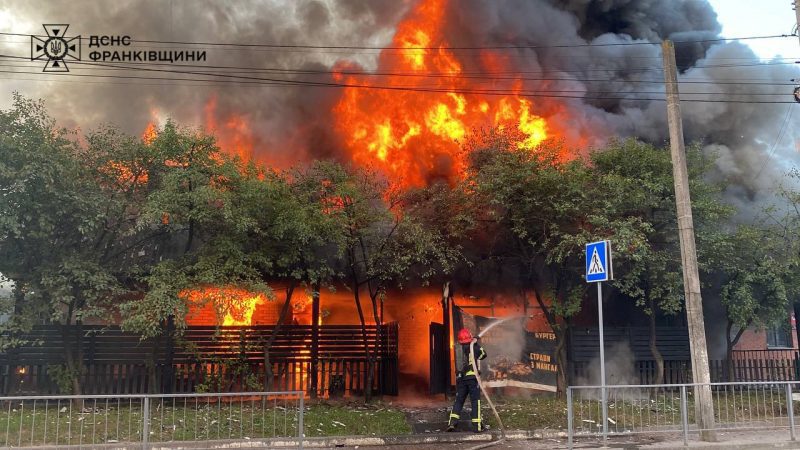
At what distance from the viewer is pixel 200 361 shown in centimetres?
1255

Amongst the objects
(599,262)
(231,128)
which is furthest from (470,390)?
(231,128)

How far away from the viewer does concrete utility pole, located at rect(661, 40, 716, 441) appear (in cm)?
890

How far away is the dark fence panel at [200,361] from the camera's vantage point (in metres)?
11.9

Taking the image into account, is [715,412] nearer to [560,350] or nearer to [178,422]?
[560,350]

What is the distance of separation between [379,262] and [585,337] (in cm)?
581

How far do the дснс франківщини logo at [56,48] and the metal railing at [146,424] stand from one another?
474 inches

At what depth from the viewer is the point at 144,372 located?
41.0 feet

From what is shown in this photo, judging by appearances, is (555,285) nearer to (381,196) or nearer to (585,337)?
(585,337)

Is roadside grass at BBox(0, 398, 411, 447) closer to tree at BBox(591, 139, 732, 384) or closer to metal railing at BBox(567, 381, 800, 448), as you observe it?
metal railing at BBox(567, 381, 800, 448)

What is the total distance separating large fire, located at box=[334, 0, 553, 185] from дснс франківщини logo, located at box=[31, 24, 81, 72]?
9.01 m

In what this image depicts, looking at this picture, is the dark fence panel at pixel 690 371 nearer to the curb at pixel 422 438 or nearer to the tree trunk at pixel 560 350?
the tree trunk at pixel 560 350

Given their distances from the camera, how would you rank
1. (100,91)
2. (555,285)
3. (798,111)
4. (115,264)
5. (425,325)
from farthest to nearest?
(798,111), (100,91), (425,325), (555,285), (115,264)

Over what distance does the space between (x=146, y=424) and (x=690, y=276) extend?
853 centimetres

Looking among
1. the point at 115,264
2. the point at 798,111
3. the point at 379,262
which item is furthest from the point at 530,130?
the point at 115,264
